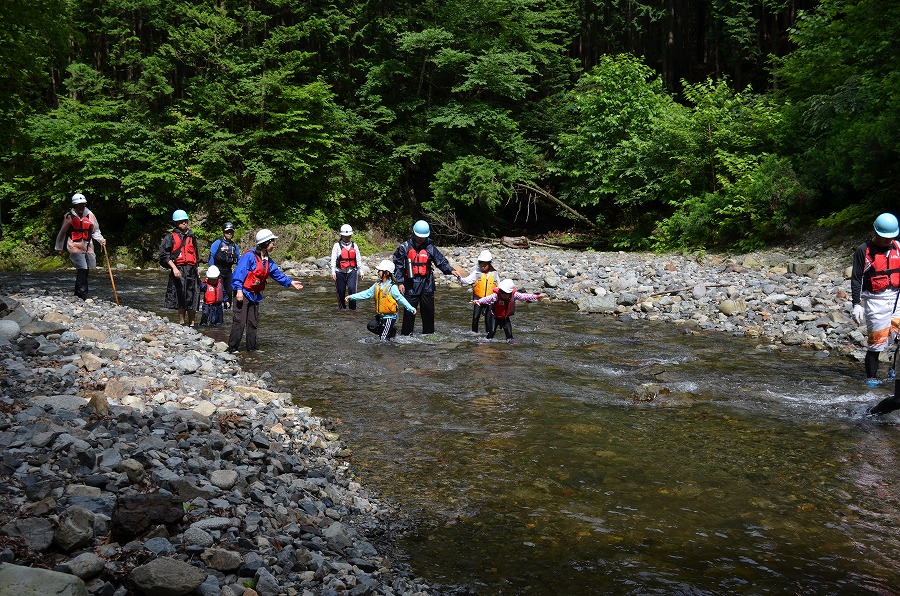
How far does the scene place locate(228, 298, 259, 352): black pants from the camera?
1127 centimetres

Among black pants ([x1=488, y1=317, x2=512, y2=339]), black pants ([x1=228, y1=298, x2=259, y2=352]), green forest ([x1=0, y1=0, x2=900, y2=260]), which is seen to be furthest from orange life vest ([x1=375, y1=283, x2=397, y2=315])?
green forest ([x1=0, y1=0, x2=900, y2=260])

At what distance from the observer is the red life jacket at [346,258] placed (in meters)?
14.9

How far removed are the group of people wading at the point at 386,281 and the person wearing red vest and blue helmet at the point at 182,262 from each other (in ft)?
0.06

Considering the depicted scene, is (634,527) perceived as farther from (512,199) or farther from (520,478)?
(512,199)

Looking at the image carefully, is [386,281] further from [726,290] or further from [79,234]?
[726,290]

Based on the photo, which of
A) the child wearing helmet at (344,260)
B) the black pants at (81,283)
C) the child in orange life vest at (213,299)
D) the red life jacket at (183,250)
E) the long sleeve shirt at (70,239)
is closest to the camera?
the red life jacket at (183,250)

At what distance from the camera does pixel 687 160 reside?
2519 cm

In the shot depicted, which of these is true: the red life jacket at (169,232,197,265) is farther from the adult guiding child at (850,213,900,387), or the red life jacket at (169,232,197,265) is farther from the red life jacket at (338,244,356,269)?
the adult guiding child at (850,213,900,387)

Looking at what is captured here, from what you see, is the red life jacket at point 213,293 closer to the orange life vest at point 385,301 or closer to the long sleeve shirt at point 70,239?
the long sleeve shirt at point 70,239

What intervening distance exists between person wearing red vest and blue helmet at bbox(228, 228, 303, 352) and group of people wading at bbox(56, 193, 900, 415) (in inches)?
0.6

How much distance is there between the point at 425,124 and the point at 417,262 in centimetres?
2236

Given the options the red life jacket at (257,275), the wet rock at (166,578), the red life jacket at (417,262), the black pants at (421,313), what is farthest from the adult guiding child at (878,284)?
the red life jacket at (257,275)

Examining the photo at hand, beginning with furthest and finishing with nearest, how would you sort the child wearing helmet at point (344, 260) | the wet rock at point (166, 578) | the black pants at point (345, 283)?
the black pants at point (345, 283) → the child wearing helmet at point (344, 260) → the wet rock at point (166, 578)

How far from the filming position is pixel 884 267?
8711 mm
